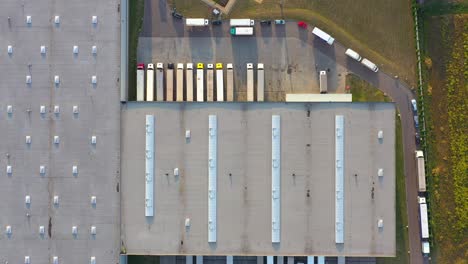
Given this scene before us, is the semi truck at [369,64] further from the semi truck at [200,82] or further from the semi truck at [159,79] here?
the semi truck at [159,79]

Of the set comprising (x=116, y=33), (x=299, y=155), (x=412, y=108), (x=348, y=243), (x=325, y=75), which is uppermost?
(x=116, y=33)

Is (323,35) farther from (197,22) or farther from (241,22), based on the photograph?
(197,22)

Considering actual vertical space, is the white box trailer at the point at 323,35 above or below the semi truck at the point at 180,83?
above

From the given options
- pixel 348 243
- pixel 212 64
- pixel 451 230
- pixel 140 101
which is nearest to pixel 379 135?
pixel 348 243

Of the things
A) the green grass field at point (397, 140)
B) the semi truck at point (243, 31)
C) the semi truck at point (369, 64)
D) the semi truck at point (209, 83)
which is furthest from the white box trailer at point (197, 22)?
the semi truck at point (369, 64)

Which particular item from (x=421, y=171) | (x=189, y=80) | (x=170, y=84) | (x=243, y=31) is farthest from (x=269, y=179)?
(x=421, y=171)

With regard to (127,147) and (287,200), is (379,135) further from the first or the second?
(127,147)
